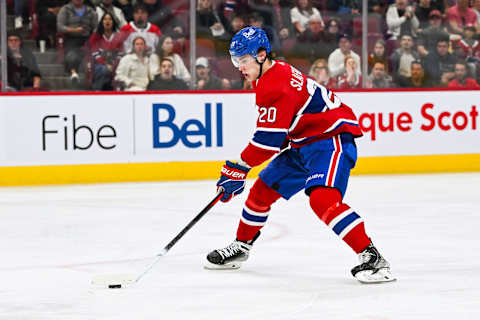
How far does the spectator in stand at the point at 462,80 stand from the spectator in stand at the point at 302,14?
A: 143 centimetres

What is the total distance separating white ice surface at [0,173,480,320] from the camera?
3420 mm

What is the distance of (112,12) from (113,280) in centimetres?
483

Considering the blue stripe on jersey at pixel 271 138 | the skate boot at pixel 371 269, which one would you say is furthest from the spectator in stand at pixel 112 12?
the skate boot at pixel 371 269

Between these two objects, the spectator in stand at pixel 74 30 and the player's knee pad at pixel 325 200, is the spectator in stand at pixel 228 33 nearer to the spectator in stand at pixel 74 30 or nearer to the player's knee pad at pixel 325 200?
the spectator in stand at pixel 74 30

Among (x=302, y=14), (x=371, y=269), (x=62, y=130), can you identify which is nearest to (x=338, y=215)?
(x=371, y=269)

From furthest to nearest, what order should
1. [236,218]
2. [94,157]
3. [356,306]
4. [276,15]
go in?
[276,15] < [94,157] < [236,218] < [356,306]

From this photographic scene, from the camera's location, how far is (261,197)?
418 centimetres

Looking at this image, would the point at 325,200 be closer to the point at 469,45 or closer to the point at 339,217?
the point at 339,217

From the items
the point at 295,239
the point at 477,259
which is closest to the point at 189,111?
the point at 295,239

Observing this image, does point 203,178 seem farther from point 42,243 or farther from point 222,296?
point 222,296

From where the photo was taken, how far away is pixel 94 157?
813 centimetres

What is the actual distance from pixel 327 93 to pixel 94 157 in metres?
4.38

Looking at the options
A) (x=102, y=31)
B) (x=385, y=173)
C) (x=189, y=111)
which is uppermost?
(x=102, y=31)

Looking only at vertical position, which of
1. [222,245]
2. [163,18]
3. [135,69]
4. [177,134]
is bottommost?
[222,245]
